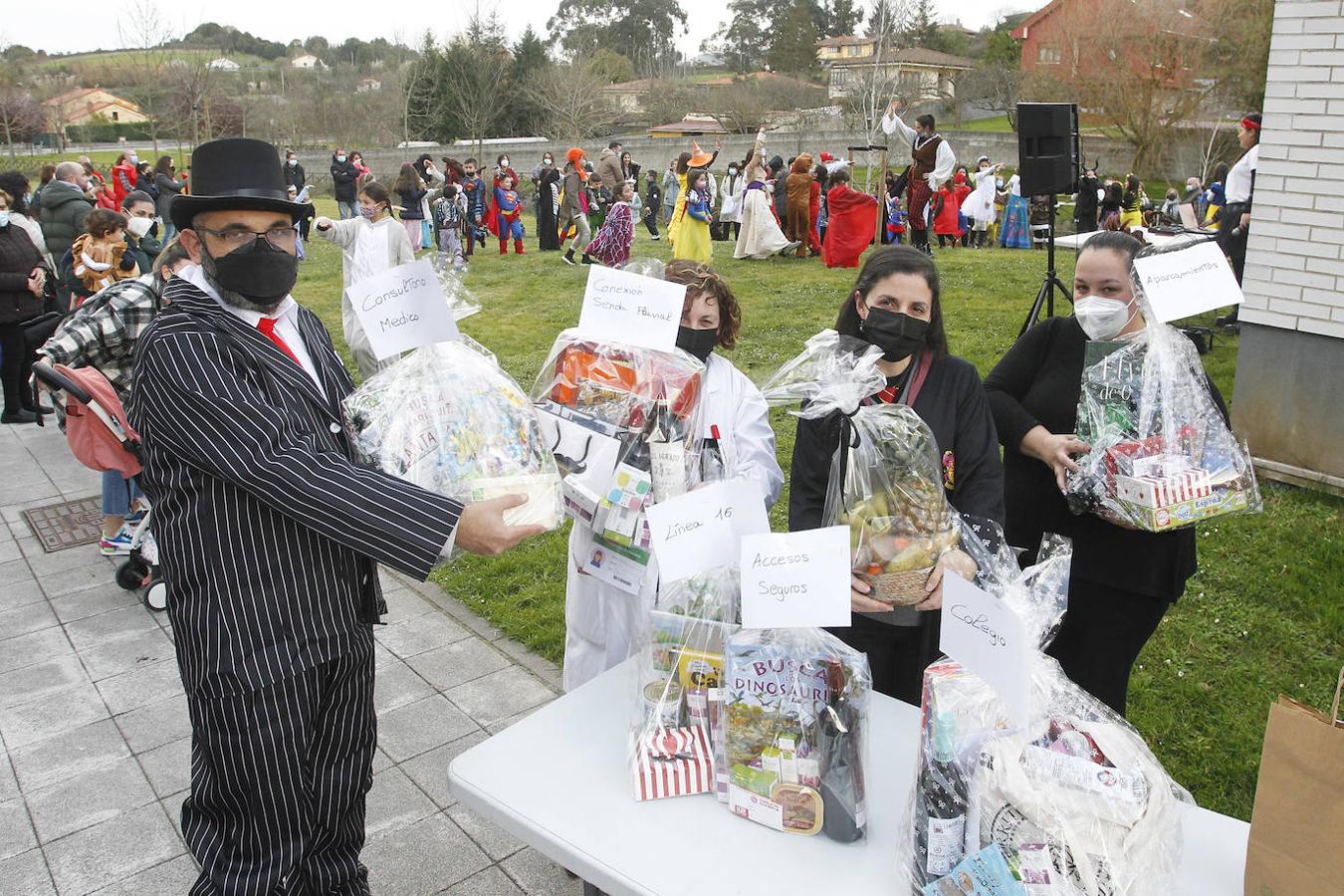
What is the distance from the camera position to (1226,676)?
13.2 ft

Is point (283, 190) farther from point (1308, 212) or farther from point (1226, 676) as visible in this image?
point (1308, 212)

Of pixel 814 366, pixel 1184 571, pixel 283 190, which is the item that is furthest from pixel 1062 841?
pixel 283 190

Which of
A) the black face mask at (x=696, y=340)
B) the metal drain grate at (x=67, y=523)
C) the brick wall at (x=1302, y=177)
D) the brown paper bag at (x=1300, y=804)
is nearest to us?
the brown paper bag at (x=1300, y=804)

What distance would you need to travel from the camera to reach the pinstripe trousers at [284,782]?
224 centimetres

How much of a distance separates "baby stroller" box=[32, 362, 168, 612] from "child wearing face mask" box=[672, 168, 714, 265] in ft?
33.8

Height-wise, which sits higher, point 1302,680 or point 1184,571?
point 1184,571

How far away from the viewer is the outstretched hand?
82.9 inches

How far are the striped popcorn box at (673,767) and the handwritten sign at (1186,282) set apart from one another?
1.80 meters

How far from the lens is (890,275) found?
2.74 meters

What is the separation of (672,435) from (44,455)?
7.08 m

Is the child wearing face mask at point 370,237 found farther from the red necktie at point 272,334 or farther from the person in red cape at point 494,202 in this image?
the person in red cape at point 494,202

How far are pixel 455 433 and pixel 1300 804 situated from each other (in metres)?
1.88

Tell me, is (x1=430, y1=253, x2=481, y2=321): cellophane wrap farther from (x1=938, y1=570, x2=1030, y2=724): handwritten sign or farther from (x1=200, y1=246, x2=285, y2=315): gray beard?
(x1=938, y1=570, x2=1030, y2=724): handwritten sign

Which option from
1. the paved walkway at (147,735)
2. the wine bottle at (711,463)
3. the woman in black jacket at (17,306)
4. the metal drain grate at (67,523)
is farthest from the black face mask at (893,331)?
the woman in black jacket at (17,306)
